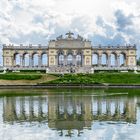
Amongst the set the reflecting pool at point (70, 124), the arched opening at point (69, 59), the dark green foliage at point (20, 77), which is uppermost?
the arched opening at point (69, 59)

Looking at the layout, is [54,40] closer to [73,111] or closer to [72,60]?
[72,60]

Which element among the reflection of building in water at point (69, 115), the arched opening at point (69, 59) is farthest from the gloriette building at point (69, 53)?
the reflection of building in water at point (69, 115)

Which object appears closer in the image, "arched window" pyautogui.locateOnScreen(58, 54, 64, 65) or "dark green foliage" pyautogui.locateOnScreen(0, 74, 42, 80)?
"dark green foliage" pyautogui.locateOnScreen(0, 74, 42, 80)

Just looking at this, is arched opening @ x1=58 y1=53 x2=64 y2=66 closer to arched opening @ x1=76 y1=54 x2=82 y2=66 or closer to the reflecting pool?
arched opening @ x1=76 y1=54 x2=82 y2=66

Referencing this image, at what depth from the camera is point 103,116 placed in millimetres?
28062

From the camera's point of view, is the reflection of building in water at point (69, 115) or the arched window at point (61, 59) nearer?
the reflection of building in water at point (69, 115)

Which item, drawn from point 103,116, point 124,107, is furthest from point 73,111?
point 124,107

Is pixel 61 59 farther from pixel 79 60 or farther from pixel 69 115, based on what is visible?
pixel 69 115

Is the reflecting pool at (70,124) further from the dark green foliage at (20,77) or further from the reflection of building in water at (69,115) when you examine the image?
the dark green foliage at (20,77)

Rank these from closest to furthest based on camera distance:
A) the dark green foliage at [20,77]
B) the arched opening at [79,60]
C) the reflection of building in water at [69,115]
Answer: the reflection of building in water at [69,115] → the dark green foliage at [20,77] → the arched opening at [79,60]

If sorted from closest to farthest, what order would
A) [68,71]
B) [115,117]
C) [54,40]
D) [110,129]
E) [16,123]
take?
[110,129] → [16,123] → [115,117] → [68,71] → [54,40]

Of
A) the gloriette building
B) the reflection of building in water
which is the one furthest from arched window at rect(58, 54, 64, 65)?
the reflection of building in water

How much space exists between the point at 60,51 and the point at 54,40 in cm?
380

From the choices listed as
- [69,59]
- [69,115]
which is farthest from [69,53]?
[69,115]
